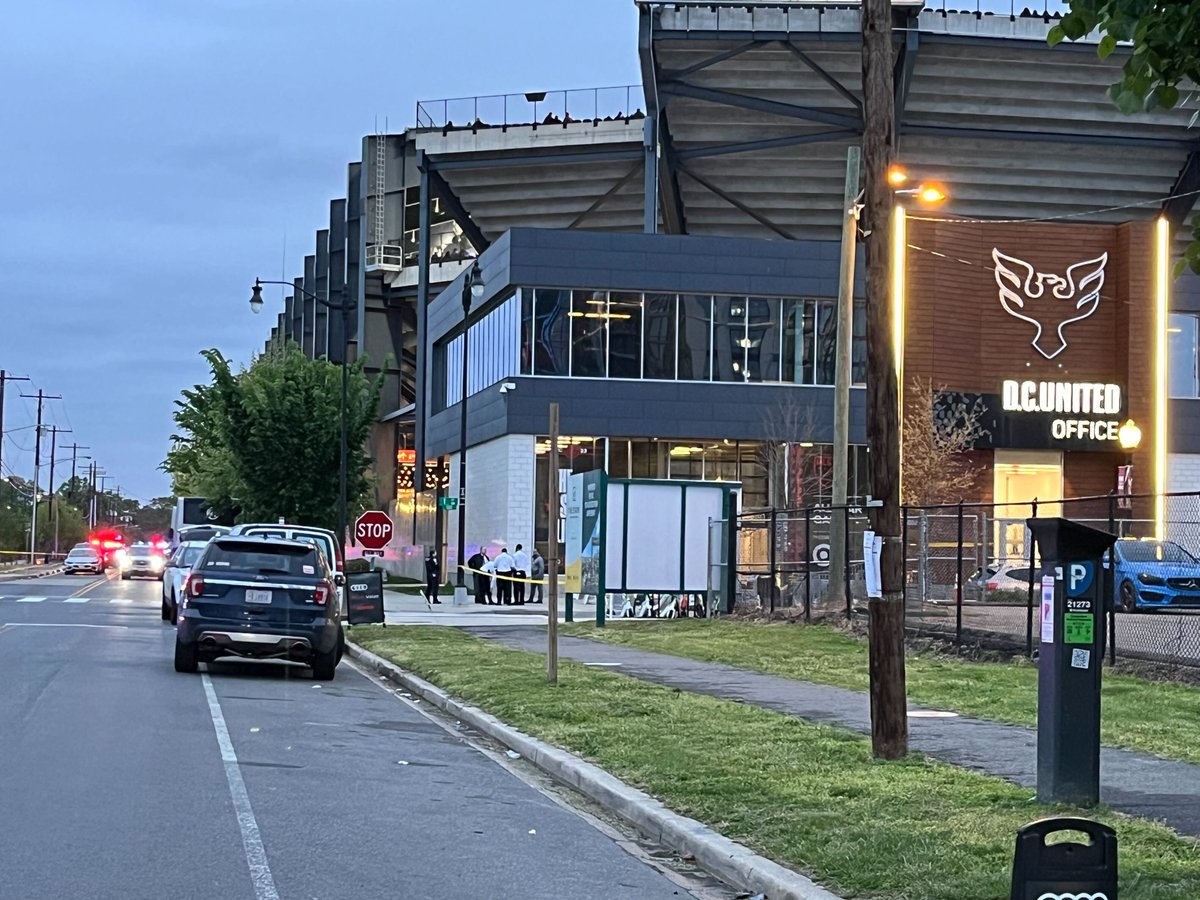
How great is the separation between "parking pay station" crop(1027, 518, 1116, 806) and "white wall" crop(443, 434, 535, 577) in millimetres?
41454

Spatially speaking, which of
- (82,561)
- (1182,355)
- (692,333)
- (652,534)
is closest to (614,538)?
(652,534)

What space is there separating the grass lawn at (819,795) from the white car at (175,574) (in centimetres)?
1462

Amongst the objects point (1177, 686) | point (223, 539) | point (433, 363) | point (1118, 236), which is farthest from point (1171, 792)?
point (433, 363)

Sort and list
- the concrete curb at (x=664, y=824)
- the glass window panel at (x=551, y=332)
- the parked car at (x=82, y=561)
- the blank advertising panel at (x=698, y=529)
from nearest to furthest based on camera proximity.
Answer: the concrete curb at (x=664, y=824)
the blank advertising panel at (x=698, y=529)
the glass window panel at (x=551, y=332)
the parked car at (x=82, y=561)

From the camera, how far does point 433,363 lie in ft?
226

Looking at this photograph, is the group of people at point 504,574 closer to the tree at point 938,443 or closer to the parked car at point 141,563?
the tree at point 938,443

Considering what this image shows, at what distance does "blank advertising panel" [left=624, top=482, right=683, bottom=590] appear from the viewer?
3397cm

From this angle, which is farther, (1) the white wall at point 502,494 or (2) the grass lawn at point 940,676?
(1) the white wall at point 502,494

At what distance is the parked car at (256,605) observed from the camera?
19.5m

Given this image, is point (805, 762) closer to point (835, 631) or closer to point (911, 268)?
point (835, 631)

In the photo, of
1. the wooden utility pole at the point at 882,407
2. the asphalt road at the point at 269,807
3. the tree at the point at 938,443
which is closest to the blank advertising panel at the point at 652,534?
the tree at the point at 938,443

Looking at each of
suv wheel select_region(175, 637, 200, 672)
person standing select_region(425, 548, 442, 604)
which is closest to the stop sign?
person standing select_region(425, 548, 442, 604)

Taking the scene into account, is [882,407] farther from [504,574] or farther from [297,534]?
[504,574]

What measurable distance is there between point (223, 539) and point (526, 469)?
32104mm
